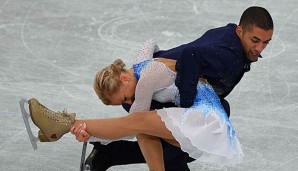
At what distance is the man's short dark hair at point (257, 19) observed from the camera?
4344 millimetres

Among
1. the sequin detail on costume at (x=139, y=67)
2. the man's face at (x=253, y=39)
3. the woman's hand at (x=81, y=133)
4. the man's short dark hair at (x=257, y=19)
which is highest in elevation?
the man's short dark hair at (x=257, y=19)

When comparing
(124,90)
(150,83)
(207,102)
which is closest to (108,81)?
(124,90)

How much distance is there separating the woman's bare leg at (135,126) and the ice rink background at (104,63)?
0.72 meters

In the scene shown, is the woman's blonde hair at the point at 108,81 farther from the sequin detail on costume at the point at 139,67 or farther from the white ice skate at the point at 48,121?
the white ice skate at the point at 48,121

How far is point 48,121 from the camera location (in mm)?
4461

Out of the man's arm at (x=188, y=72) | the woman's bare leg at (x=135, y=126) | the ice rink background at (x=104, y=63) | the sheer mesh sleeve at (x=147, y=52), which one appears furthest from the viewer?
the ice rink background at (x=104, y=63)

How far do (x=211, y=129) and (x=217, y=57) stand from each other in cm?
39

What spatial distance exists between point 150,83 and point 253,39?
598mm

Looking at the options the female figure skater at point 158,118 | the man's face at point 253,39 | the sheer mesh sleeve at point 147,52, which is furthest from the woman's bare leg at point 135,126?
the man's face at point 253,39

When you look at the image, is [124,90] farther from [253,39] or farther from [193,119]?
[253,39]

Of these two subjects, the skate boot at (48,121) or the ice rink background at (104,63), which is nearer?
the skate boot at (48,121)

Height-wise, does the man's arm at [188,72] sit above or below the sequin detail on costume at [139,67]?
above

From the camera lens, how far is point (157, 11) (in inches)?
293

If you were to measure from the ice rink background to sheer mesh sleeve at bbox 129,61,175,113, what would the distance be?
80 centimetres
